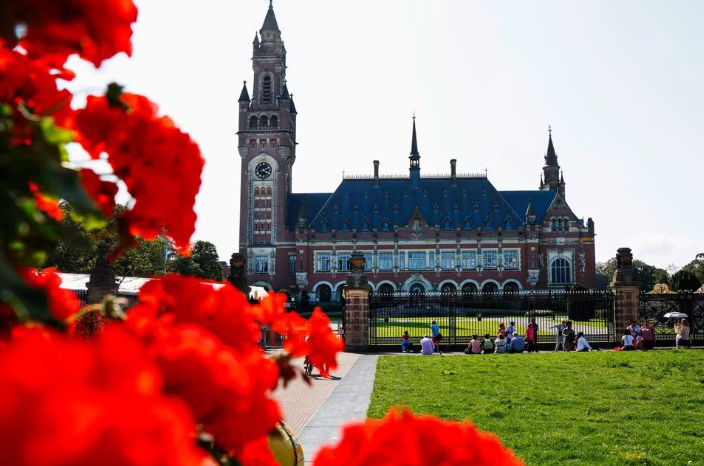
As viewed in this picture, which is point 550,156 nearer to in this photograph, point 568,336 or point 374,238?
point 374,238

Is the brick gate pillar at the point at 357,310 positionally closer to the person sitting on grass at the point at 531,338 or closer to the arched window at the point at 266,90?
the person sitting on grass at the point at 531,338

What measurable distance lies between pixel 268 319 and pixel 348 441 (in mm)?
572

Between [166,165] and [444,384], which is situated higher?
[166,165]

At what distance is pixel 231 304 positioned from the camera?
1333 mm

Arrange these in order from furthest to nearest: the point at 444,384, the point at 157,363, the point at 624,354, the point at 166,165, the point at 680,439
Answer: the point at 624,354, the point at 444,384, the point at 680,439, the point at 166,165, the point at 157,363

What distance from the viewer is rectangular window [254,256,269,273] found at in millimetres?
62938

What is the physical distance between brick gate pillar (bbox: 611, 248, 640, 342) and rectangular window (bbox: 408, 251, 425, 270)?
3793 centimetres

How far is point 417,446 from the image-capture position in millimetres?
1107

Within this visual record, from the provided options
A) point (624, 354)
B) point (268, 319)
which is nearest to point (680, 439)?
point (268, 319)

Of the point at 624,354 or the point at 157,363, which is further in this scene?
the point at 624,354

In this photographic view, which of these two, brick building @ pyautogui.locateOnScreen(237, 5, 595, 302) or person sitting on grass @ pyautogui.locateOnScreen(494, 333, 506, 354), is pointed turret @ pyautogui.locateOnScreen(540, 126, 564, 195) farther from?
person sitting on grass @ pyautogui.locateOnScreen(494, 333, 506, 354)

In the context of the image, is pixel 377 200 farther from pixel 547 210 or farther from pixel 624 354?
pixel 624 354

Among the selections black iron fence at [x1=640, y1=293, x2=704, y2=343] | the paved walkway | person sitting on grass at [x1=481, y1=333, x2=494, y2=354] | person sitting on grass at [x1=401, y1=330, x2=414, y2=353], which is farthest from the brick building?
the paved walkway

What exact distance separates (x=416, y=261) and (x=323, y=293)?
9.70 m
